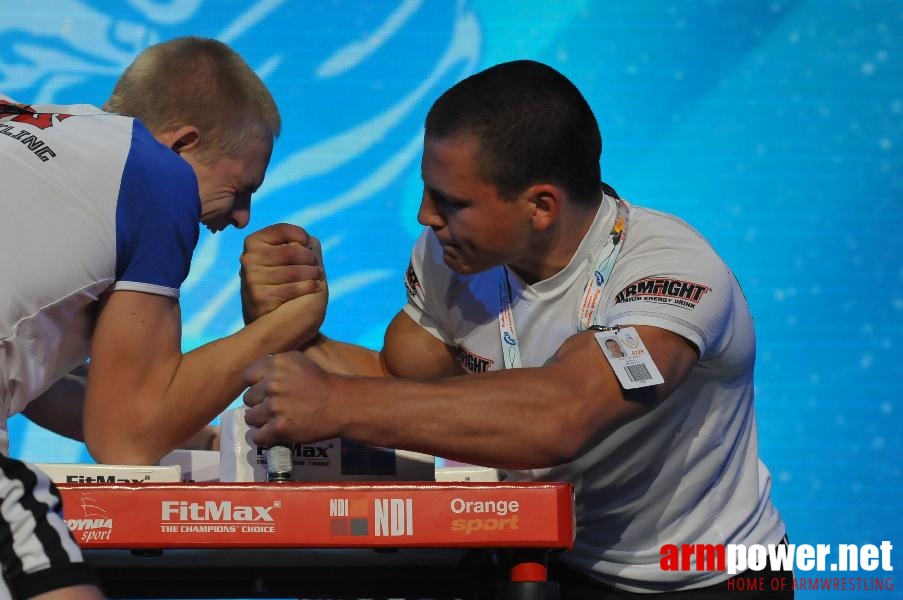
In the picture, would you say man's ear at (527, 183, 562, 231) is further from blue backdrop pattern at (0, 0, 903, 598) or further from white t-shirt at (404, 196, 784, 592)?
blue backdrop pattern at (0, 0, 903, 598)

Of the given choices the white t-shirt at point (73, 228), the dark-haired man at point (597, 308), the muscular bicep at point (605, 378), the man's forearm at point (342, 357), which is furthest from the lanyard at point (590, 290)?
the white t-shirt at point (73, 228)

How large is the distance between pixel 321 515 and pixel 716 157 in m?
2.30

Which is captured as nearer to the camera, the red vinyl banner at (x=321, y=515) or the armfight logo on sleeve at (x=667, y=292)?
the red vinyl banner at (x=321, y=515)

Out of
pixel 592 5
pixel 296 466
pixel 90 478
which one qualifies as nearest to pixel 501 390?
pixel 296 466

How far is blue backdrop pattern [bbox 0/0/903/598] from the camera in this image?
3.31 m

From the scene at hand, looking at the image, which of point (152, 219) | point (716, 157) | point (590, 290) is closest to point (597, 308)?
point (590, 290)

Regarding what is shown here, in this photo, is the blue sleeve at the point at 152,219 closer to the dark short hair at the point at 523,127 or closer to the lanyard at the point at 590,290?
the dark short hair at the point at 523,127

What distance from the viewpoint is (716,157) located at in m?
3.33

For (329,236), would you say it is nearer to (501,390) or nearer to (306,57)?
(306,57)

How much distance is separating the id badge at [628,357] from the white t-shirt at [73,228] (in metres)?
0.65

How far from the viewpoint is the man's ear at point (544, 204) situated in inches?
73.0

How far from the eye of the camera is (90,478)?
1.52 meters

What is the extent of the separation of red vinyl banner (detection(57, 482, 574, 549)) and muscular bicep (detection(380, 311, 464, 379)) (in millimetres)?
770

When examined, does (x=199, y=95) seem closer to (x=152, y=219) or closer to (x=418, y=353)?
(x=152, y=219)
